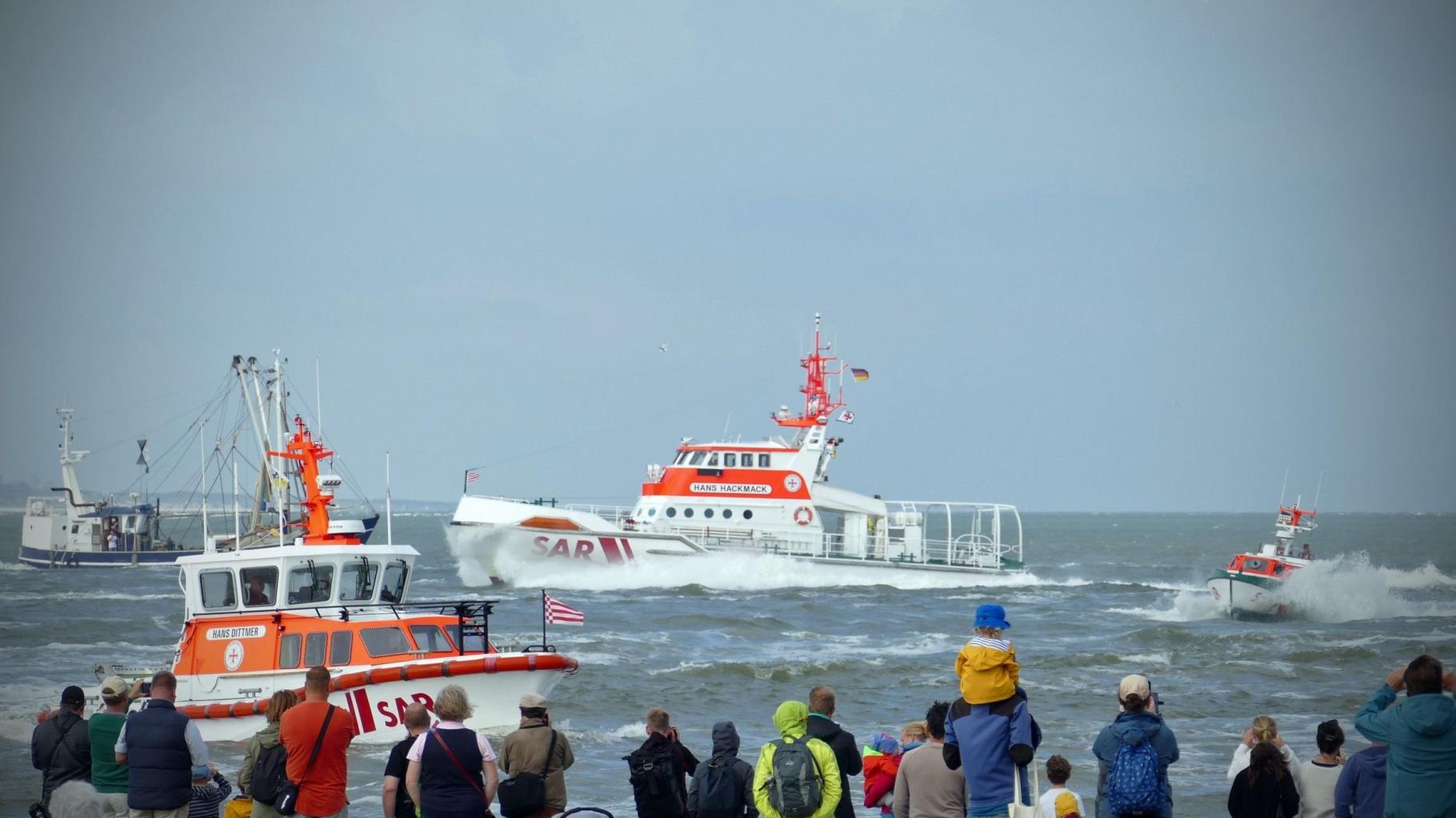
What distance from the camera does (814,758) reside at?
266 inches

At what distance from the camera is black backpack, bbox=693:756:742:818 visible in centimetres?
724

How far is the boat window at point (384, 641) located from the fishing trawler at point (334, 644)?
1 cm

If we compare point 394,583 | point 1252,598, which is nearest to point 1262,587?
point 1252,598

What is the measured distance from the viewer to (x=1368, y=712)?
6527mm

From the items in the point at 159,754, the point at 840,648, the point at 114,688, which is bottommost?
the point at 840,648

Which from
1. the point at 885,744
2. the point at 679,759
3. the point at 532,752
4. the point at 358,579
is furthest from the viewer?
the point at 358,579

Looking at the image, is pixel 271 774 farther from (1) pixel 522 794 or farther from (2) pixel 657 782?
(2) pixel 657 782

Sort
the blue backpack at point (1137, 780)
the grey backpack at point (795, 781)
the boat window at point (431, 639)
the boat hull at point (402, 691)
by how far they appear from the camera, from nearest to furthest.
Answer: the blue backpack at point (1137, 780)
the grey backpack at point (795, 781)
the boat hull at point (402, 691)
the boat window at point (431, 639)

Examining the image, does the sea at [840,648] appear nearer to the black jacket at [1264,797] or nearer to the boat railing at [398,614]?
the boat railing at [398,614]

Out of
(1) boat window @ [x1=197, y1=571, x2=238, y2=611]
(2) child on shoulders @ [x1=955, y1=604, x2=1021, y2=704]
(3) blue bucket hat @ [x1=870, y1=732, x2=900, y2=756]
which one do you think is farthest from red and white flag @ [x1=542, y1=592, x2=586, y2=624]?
(2) child on shoulders @ [x1=955, y1=604, x2=1021, y2=704]

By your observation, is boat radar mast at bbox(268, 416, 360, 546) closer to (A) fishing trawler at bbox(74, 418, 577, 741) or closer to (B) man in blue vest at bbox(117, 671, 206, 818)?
(A) fishing trawler at bbox(74, 418, 577, 741)

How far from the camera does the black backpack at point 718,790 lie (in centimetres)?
A: 724

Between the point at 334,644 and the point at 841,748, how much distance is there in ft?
28.8

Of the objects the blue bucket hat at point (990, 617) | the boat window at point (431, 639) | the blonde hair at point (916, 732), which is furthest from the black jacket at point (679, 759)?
the boat window at point (431, 639)
